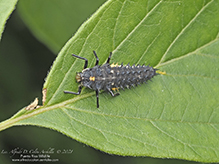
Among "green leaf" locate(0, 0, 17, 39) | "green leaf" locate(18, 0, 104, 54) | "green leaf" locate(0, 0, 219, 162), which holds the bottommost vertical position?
"green leaf" locate(0, 0, 219, 162)

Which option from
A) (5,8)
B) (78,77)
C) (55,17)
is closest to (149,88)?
(78,77)

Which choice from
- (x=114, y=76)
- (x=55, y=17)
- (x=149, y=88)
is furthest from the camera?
(x=55, y=17)

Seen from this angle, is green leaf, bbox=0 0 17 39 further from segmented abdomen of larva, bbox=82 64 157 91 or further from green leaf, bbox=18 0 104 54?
green leaf, bbox=18 0 104 54

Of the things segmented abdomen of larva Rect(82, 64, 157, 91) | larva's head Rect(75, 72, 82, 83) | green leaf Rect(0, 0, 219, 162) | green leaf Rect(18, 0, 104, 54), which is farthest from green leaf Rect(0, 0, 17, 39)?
green leaf Rect(18, 0, 104, 54)

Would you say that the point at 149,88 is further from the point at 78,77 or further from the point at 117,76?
the point at 78,77

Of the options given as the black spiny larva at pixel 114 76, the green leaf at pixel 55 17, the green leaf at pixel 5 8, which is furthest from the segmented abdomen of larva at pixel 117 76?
the green leaf at pixel 5 8

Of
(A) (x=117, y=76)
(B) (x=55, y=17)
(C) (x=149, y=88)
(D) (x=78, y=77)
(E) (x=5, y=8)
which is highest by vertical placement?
(B) (x=55, y=17)

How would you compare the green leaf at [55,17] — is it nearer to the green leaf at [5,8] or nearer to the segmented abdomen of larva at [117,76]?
the segmented abdomen of larva at [117,76]
